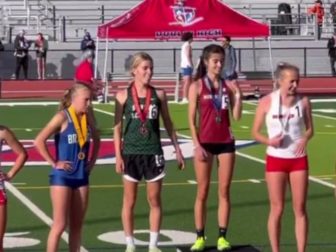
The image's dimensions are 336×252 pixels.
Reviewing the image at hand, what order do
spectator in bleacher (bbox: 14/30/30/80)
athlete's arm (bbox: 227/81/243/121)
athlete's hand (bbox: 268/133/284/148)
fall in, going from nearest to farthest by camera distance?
athlete's hand (bbox: 268/133/284/148)
athlete's arm (bbox: 227/81/243/121)
spectator in bleacher (bbox: 14/30/30/80)

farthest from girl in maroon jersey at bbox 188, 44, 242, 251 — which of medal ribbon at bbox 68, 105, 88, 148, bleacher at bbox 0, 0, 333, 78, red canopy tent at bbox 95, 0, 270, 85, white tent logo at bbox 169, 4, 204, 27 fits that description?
bleacher at bbox 0, 0, 333, 78

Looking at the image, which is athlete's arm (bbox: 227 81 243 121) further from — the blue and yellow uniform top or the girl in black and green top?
the blue and yellow uniform top

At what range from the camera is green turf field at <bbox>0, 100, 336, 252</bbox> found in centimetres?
1162

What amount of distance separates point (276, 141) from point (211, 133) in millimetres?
948

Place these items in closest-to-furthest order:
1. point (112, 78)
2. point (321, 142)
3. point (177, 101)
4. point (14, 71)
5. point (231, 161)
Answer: point (231, 161)
point (321, 142)
point (177, 101)
point (112, 78)
point (14, 71)

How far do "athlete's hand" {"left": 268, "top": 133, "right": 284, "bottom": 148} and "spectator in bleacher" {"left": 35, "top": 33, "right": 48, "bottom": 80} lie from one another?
32.5m

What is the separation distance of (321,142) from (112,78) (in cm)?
1618

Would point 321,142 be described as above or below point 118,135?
below

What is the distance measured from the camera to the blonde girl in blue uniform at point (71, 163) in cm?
935

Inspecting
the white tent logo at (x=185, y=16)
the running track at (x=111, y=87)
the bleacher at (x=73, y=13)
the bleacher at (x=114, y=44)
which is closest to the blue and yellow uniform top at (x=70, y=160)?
the white tent logo at (x=185, y=16)

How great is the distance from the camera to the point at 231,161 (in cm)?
1065

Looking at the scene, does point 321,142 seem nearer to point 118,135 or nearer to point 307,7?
point 118,135

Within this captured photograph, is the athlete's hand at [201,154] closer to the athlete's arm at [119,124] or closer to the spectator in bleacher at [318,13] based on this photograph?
the athlete's arm at [119,124]

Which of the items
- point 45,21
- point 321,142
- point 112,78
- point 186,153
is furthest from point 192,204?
point 45,21
